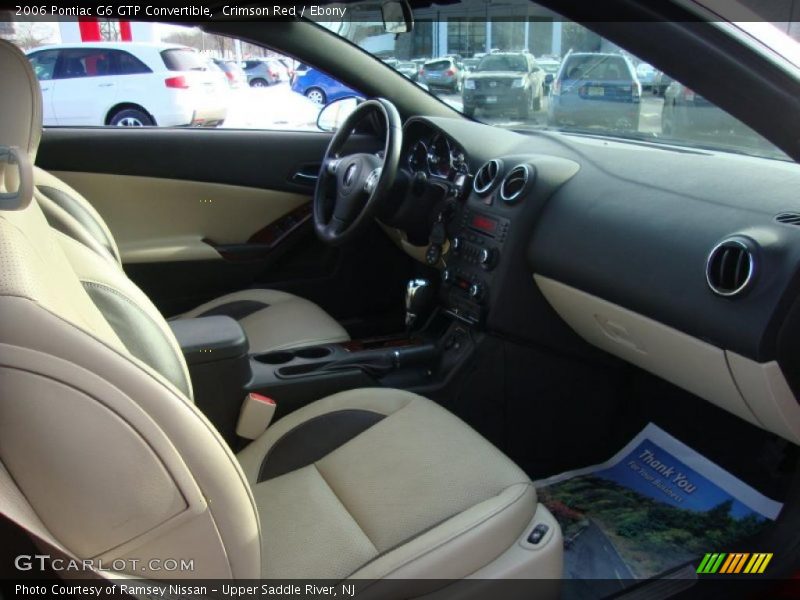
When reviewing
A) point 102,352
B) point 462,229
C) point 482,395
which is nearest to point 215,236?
point 462,229

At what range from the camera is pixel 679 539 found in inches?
69.3

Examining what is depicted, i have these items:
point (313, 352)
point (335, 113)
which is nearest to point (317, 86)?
point (335, 113)

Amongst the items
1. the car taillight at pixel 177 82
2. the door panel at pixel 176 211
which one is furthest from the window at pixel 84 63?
the door panel at pixel 176 211

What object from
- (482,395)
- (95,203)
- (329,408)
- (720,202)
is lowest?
(482,395)

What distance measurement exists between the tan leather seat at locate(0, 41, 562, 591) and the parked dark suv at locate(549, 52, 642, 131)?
910 mm

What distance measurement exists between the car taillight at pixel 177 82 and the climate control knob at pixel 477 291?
5.89ft

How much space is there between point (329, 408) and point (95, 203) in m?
1.45

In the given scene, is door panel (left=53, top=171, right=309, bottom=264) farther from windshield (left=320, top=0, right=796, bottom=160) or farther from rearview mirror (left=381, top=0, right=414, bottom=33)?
rearview mirror (left=381, top=0, right=414, bottom=33)

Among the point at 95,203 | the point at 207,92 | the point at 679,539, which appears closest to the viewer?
the point at 679,539

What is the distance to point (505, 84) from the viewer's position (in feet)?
8.05

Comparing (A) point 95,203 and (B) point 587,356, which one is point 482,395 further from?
(A) point 95,203

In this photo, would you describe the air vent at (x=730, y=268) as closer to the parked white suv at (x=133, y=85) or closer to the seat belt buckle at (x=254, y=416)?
the seat belt buckle at (x=254, y=416)

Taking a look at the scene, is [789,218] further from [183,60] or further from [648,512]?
[183,60]

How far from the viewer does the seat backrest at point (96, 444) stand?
0.75 meters
